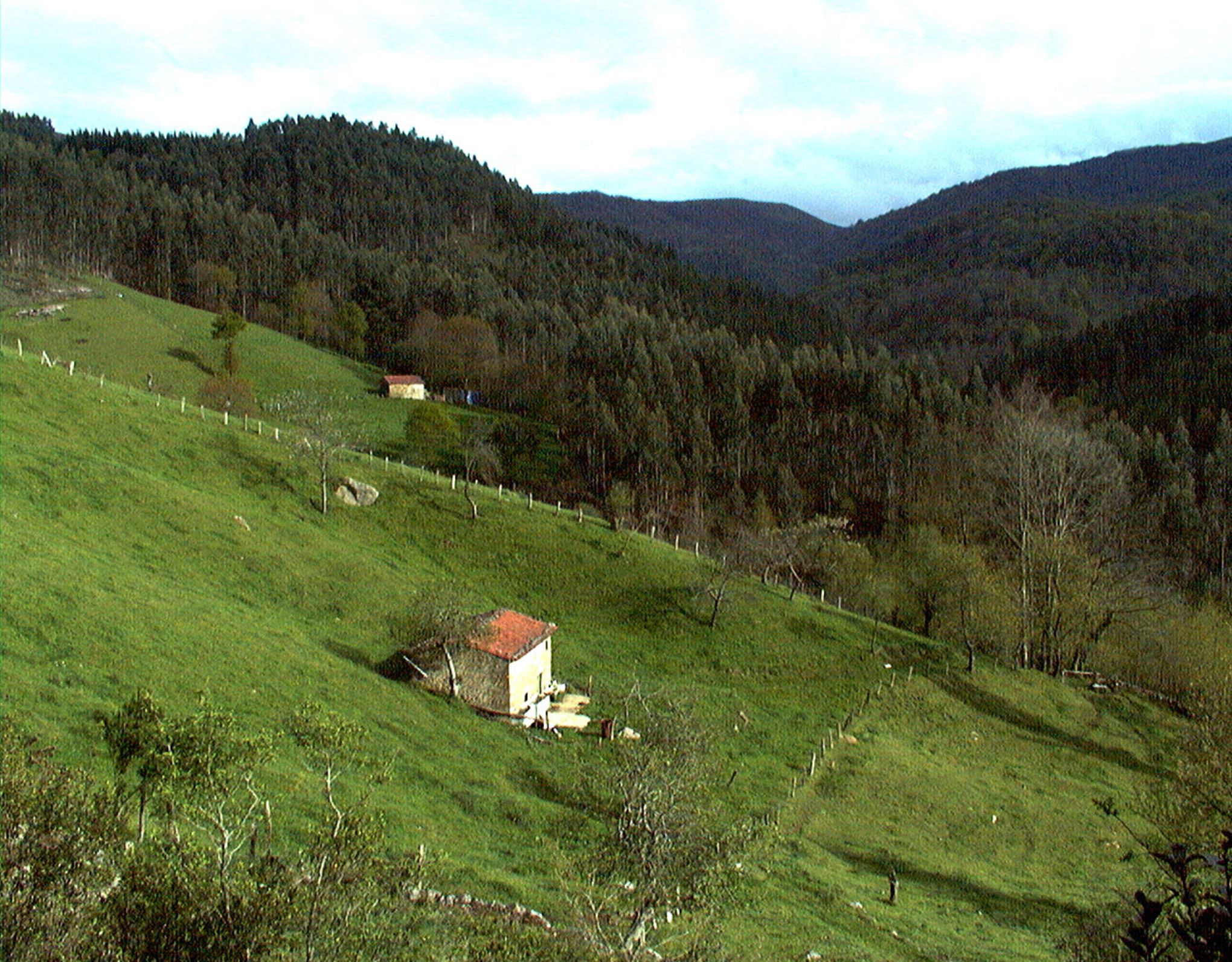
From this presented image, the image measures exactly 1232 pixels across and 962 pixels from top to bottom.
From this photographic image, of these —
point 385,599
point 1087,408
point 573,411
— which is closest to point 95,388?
point 385,599

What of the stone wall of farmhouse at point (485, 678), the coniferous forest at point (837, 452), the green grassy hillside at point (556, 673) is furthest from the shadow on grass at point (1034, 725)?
the stone wall of farmhouse at point (485, 678)

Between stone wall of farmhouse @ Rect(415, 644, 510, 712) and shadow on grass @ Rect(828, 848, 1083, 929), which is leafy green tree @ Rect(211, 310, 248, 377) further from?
shadow on grass @ Rect(828, 848, 1083, 929)

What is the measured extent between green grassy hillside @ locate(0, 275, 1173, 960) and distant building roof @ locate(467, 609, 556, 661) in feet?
11.7

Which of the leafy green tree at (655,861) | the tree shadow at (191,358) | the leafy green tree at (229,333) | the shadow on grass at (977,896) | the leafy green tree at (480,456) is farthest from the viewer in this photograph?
the tree shadow at (191,358)

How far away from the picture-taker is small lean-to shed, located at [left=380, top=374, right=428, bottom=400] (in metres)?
143

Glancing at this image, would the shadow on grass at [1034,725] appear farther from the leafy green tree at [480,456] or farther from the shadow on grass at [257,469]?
the leafy green tree at [480,456]

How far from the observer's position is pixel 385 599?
54469mm

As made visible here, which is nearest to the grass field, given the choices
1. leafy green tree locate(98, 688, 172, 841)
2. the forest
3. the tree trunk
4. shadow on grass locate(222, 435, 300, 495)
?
the forest

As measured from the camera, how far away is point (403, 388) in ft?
472

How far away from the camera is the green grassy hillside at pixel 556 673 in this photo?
31422 mm

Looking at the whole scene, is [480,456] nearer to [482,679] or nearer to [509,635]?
[509,635]

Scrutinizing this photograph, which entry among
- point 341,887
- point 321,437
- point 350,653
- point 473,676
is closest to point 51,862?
point 341,887

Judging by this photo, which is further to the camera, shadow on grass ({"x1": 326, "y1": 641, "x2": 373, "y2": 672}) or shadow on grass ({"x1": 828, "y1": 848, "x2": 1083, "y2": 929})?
shadow on grass ({"x1": 326, "y1": 641, "x2": 373, "y2": 672})

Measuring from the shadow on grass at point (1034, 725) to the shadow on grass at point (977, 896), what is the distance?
23.4 metres
